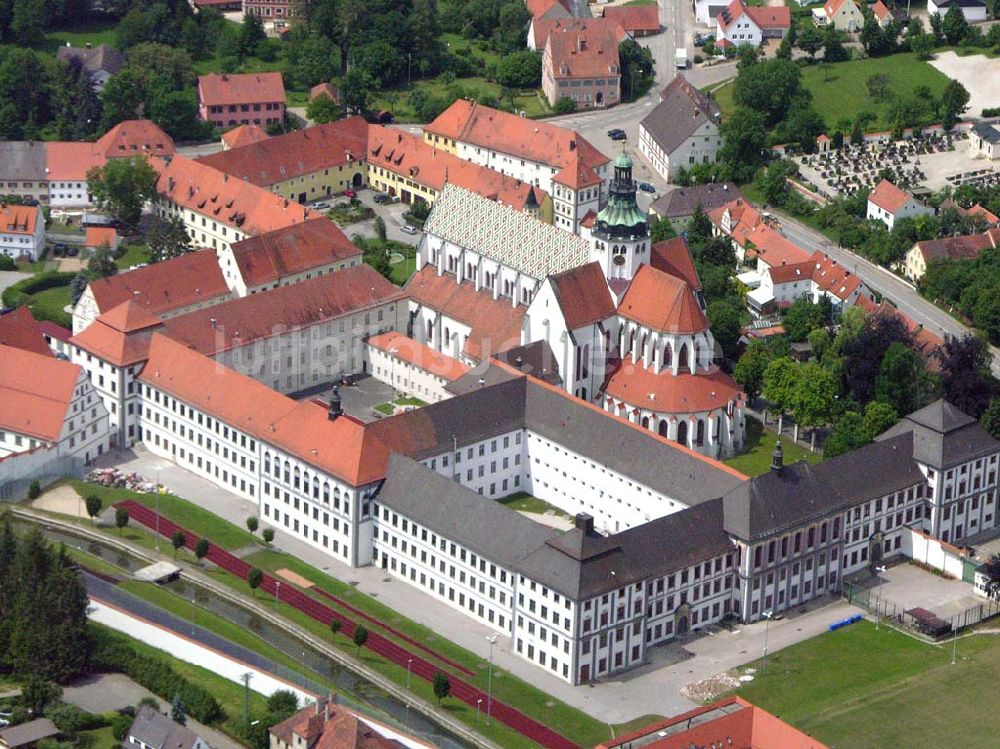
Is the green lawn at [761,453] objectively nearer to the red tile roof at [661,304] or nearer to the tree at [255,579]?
the red tile roof at [661,304]

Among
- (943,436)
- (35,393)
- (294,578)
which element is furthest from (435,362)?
(943,436)

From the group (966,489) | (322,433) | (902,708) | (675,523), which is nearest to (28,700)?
(322,433)

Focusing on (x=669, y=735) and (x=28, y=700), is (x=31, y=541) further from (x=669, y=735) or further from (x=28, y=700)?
(x=669, y=735)

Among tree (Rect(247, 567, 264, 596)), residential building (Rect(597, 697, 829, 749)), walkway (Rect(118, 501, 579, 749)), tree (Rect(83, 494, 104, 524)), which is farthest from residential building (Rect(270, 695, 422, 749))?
tree (Rect(83, 494, 104, 524))

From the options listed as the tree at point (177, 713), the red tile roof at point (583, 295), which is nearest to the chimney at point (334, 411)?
the red tile roof at point (583, 295)

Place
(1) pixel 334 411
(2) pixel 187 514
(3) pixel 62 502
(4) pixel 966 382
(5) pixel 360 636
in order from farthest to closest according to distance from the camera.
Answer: (4) pixel 966 382 → (3) pixel 62 502 → (2) pixel 187 514 → (1) pixel 334 411 → (5) pixel 360 636

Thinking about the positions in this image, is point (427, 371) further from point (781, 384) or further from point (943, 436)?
point (943, 436)
